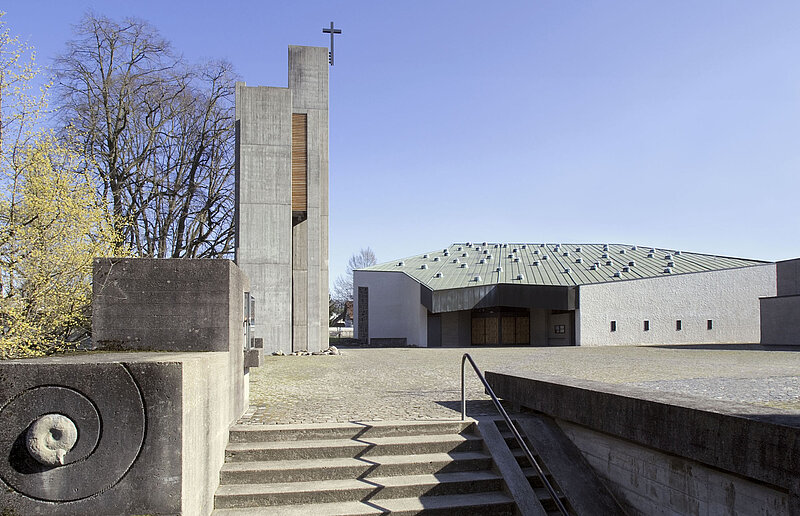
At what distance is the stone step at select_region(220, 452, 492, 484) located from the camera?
19.1 feet

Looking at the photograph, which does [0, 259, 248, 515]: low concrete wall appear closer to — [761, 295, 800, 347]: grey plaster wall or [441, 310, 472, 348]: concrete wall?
[761, 295, 800, 347]: grey plaster wall

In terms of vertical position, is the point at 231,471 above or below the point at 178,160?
below

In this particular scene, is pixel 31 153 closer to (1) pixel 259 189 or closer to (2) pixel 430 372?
(2) pixel 430 372

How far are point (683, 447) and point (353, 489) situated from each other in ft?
9.69

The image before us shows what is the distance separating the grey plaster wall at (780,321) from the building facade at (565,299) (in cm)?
473

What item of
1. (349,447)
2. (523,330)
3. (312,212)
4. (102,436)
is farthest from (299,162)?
(102,436)

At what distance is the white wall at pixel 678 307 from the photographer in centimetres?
3253

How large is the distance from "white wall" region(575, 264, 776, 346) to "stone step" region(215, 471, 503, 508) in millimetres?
27612

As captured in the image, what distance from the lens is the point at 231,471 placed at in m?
5.79

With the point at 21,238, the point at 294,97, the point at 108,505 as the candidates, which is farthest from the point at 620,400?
the point at 294,97

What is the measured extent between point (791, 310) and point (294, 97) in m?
25.2

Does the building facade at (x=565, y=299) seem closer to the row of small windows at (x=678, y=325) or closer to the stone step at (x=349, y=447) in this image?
the row of small windows at (x=678, y=325)

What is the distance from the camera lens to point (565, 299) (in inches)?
1256

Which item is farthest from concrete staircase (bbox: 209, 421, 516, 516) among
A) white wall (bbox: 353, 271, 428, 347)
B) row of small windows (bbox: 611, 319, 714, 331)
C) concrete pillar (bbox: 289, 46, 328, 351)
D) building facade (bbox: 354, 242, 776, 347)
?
white wall (bbox: 353, 271, 428, 347)
